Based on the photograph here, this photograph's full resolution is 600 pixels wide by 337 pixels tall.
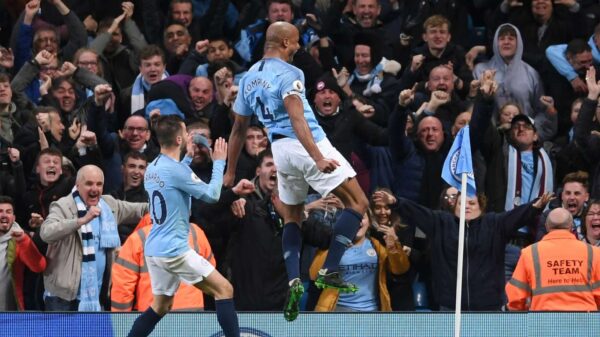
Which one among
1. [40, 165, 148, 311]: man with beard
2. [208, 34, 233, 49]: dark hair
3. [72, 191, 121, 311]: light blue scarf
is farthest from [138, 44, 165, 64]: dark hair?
[72, 191, 121, 311]: light blue scarf

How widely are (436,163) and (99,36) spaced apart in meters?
4.72

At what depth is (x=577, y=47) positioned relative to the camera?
1922 centimetres

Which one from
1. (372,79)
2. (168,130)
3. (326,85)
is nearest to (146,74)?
(326,85)

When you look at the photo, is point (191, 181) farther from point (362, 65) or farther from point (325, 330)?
point (362, 65)

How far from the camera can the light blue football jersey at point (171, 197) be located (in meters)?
13.9

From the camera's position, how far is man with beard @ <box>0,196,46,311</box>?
1616cm

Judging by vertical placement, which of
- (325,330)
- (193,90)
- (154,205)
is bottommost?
(325,330)

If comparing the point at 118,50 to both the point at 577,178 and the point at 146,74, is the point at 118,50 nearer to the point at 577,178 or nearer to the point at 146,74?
the point at 146,74

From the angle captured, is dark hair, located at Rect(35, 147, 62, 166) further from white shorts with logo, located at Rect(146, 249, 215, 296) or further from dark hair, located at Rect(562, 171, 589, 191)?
dark hair, located at Rect(562, 171, 589, 191)

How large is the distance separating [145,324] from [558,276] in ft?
12.1

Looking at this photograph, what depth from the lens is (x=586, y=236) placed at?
16406 millimetres

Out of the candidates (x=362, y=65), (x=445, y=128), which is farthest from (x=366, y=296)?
(x=362, y=65)

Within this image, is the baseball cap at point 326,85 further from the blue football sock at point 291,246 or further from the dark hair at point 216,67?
the blue football sock at point 291,246

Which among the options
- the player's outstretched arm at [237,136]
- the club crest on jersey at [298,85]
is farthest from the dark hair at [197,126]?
the club crest on jersey at [298,85]
